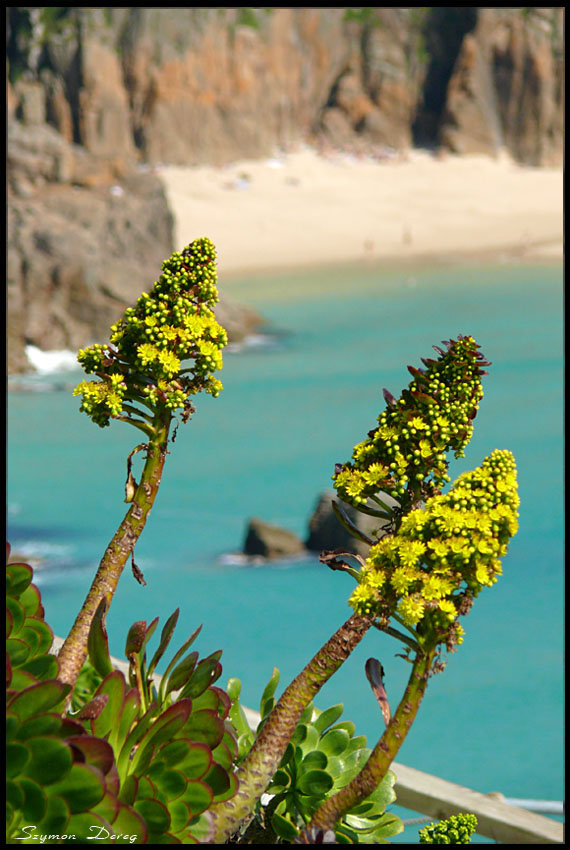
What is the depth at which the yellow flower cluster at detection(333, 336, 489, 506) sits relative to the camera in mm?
2156

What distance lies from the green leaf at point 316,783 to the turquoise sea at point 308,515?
1.67 meters

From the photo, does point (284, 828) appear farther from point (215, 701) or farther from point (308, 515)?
point (308, 515)

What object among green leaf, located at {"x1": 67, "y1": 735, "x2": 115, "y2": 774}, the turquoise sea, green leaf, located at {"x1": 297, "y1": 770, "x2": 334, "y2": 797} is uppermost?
green leaf, located at {"x1": 67, "y1": 735, "x2": 115, "y2": 774}

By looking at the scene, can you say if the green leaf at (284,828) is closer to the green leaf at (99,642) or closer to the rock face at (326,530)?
the green leaf at (99,642)

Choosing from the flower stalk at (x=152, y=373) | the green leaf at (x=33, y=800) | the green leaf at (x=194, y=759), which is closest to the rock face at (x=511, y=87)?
the flower stalk at (x=152, y=373)

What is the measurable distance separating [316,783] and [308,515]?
9.37 meters

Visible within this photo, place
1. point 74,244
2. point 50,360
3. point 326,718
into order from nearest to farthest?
point 326,718 < point 50,360 < point 74,244

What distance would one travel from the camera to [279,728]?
215cm

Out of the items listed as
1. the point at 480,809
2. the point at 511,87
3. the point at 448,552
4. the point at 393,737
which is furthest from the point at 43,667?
the point at 511,87

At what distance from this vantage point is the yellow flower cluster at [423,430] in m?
2.16

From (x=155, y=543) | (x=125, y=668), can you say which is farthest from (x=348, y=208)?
(x=125, y=668)

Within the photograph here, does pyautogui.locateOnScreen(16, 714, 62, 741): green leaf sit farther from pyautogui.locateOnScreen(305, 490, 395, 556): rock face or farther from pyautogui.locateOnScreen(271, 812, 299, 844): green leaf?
pyautogui.locateOnScreen(305, 490, 395, 556): rock face

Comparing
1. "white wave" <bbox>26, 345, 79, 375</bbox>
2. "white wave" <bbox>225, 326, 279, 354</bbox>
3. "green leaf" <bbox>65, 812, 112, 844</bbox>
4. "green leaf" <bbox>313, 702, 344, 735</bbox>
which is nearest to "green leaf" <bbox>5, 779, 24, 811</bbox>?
"green leaf" <bbox>65, 812, 112, 844</bbox>

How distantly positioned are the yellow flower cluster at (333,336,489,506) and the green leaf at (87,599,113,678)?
1.87ft
